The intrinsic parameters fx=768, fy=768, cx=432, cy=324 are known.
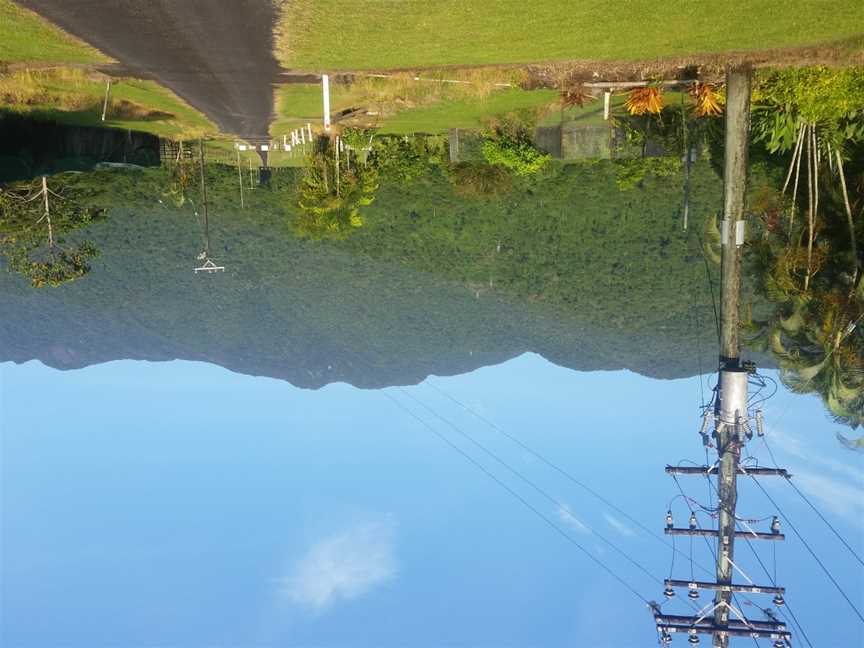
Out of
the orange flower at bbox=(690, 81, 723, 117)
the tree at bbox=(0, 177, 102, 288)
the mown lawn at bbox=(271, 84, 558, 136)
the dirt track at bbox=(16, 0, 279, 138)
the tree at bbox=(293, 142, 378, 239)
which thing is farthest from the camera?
the tree at bbox=(293, 142, 378, 239)

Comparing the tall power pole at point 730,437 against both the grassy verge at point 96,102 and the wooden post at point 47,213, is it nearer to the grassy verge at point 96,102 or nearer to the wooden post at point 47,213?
the grassy verge at point 96,102

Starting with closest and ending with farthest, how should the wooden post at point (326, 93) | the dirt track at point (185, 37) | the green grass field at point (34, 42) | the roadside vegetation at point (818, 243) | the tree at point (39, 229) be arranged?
the roadside vegetation at point (818, 243), the green grass field at point (34, 42), the dirt track at point (185, 37), the wooden post at point (326, 93), the tree at point (39, 229)

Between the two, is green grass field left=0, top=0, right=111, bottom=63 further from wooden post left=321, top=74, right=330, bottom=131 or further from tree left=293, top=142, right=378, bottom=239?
tree left=293, top=142, right=378, bottom=239

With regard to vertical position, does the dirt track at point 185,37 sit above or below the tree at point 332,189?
above

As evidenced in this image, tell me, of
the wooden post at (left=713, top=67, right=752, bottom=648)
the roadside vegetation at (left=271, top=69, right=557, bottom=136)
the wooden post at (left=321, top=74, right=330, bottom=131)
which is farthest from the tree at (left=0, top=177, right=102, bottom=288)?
the wooden post at (left=713, top=67, right=752, bottom=648)

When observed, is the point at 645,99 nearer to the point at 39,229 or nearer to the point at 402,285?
the point at 39,229

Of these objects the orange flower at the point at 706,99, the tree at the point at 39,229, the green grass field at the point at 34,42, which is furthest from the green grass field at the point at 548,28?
the tree at the point at 39,229
